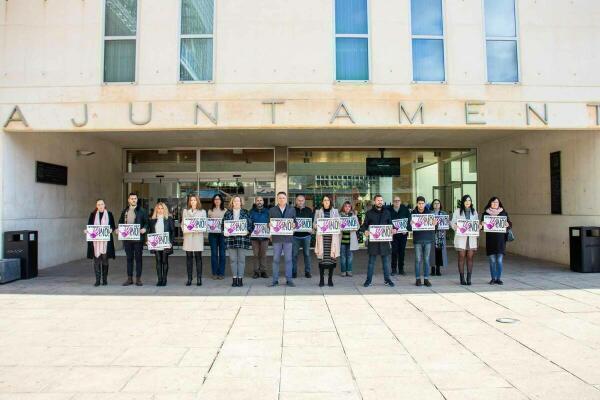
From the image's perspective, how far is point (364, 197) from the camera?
55.5 feet

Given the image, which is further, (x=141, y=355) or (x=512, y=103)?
(x=512, y=103)

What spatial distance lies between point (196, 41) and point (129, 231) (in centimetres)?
483

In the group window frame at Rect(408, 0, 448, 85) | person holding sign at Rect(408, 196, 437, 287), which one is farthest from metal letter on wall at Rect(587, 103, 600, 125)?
person holding sign at Rect(408, 196, 437, 287)

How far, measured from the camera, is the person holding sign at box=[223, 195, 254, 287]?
919 cm

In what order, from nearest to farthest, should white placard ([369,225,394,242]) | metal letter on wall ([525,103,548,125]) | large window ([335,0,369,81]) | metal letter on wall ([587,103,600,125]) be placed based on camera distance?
white placard ([369,225,394,242]) → metal letter on wall ([525,103,548,125]) → metal letter on wall ([587,103,600,125]) → large window ([335,0,369,81])

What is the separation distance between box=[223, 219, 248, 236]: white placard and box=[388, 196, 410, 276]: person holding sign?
11.5 ft

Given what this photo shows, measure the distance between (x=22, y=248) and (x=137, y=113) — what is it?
3.94m

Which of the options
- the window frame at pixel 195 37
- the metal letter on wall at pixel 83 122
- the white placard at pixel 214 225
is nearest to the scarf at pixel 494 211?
the white placard at pixel 214 225

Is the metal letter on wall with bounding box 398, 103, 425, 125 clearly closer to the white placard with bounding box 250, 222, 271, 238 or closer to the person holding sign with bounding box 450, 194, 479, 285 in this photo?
A: the person holding sign with bounding box 450, 194, 479, 285

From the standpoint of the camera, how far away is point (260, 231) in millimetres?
9750

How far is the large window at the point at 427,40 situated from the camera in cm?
1087

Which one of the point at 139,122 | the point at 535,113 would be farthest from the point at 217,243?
the point at 535,113

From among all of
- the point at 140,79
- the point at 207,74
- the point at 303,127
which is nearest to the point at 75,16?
the point at 140,79

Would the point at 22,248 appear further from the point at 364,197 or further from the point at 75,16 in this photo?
the point at 364,197
